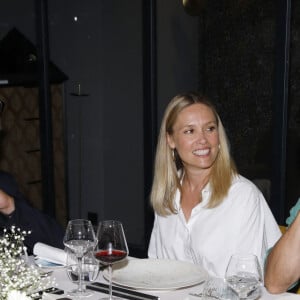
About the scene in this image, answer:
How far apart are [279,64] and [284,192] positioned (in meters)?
0.84

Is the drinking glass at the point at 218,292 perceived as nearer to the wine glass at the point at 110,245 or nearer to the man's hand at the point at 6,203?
the wine glass at the point at 110,245

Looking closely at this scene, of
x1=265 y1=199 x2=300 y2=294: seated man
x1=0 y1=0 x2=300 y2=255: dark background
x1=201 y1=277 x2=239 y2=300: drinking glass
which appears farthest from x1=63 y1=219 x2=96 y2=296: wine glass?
x1=0 y1=0 x2=300 y2=255: dark background

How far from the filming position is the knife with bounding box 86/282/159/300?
7.68ft

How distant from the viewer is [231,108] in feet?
16.0

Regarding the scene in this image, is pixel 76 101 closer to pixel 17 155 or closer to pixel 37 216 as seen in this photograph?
pixel 17 155

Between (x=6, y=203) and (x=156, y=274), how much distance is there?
0.81 metres

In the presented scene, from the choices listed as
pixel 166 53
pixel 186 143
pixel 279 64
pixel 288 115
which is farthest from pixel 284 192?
pixel 186 143

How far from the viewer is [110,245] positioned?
90.7 inches

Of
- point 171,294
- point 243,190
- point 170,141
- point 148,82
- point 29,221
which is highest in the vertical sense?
point 148,82

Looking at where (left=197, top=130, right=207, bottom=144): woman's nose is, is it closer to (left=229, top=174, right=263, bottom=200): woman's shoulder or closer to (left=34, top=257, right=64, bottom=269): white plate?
(left=229, top=174, right=263, bottom=200): woman's shoulder

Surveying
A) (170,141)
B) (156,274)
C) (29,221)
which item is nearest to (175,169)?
(170,141)

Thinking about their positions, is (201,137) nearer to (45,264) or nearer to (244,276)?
(45,264)

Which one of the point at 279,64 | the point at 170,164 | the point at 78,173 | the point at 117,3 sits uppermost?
the point at 117,3

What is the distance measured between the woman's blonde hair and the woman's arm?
49 centimetres
